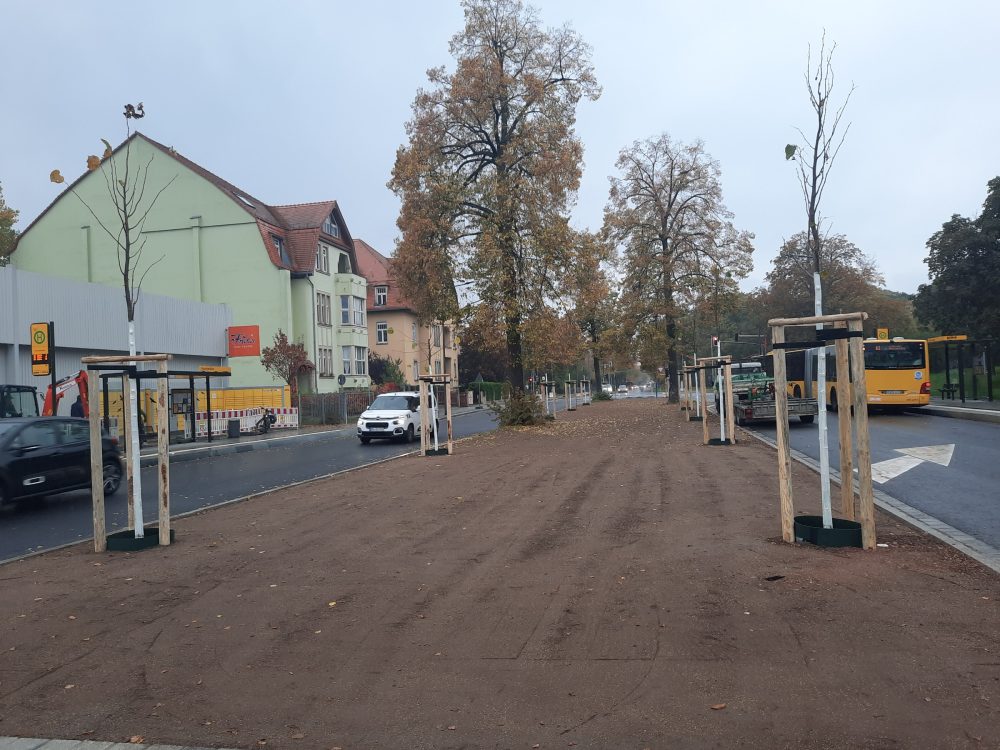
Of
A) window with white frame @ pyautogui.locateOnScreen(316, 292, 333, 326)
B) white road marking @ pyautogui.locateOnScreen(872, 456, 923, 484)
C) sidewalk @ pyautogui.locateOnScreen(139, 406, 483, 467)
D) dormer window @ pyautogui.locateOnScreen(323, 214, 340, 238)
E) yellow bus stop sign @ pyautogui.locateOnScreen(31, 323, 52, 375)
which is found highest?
dormer window @ pyautogui.locateOnScreen(323, 214, 340, 238)

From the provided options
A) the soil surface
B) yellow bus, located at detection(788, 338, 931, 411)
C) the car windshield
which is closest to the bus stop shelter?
yellow bus, located at detection(788, 338, 931, 411)

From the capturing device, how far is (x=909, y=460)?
A: 14.4 meters

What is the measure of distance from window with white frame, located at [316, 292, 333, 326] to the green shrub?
75.5 ft

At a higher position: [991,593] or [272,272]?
[272,272]

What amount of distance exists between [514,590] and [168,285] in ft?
148

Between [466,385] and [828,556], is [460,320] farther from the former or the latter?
[466,385]

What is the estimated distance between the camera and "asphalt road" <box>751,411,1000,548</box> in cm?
908

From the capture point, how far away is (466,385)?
80438mm

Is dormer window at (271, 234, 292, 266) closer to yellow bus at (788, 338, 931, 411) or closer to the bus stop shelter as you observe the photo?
yellow bus at (788, 338, 931, 411)

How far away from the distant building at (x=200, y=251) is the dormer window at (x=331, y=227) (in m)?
2.48

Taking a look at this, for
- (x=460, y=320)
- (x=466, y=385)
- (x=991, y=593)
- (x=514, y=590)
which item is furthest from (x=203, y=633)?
(x=466, y=385)

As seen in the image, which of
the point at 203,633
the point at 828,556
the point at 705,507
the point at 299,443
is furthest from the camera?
the point at 299,443

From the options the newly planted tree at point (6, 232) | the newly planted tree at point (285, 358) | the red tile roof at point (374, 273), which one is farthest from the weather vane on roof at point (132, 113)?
the red tile roof at point (374, 273)

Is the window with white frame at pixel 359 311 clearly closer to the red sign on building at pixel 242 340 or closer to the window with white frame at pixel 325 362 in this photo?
the window with white frame at pixel 325 362
